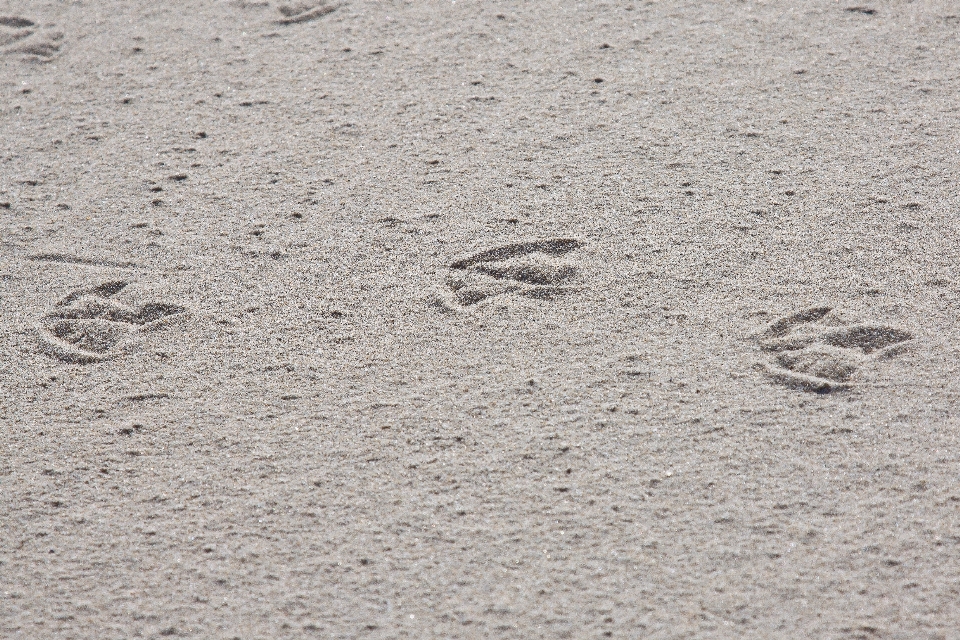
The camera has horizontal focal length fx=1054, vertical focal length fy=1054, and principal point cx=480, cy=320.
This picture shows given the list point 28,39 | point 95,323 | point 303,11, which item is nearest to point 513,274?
point 95,323

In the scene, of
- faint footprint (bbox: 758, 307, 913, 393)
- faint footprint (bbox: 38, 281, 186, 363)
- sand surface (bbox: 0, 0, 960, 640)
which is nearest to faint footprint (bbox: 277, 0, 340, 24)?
sand surface (bbox: 0, 0, 960, 640)

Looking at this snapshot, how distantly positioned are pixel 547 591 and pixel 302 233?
1.06 m

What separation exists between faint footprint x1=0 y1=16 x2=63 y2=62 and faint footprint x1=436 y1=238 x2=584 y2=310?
1.65m

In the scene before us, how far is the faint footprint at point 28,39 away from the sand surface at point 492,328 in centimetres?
4

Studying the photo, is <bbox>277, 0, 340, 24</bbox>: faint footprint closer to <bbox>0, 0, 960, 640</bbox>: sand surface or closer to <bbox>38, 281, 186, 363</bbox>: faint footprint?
<bbox>0, 0, 960, 640</bbox>: sand surface

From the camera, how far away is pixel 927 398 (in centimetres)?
165

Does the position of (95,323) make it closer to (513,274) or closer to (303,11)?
(513,274)

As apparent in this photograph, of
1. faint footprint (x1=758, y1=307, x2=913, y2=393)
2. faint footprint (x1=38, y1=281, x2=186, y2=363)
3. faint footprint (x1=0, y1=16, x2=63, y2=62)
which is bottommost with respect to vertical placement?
faint footprint (x1=758, y1=307, x2=913, y2=393)

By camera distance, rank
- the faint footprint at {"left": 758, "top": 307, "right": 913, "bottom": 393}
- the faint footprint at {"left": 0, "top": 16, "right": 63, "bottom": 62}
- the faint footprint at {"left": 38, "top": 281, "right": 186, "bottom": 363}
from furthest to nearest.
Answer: the faint footprint at {"left": 0, "top": 16, "right": 63, "bottom": 62} < the faint footprint at {"left": 38, "top": 281, "right": 186, "bottom": 363} < the faint footprint at {"left": 758, "top": 307, "right": 913, "bottom": 393}

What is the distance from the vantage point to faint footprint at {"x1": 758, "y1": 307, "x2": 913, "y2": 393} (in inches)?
66.8

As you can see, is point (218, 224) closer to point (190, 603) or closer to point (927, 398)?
point (190, 603)

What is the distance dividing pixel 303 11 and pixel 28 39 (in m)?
0.80

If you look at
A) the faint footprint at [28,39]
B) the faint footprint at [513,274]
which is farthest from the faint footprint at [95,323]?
the faint footprint at [28,39]

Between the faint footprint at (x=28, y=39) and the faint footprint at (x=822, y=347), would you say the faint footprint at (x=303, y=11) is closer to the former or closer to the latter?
the faint footprint at (x=28, y=39)
